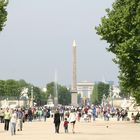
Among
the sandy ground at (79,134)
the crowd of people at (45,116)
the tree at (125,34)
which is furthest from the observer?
the tree at (125,34)

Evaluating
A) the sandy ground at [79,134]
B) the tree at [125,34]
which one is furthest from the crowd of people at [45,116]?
the tree at [125,34]

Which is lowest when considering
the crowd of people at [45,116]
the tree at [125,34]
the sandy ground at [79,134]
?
the sandy ground at [79,134]

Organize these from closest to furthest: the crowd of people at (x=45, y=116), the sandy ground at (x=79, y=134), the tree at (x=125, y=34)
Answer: the sandy ground at (x=79, y=134), the crowd of people at (x=45, y=116), the tree at (x=125, y=34)

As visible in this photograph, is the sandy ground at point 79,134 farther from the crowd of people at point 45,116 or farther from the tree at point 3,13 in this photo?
the tree at point 3,13

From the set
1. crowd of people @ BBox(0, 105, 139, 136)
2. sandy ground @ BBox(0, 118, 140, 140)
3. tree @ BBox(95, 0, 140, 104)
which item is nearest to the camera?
sandy ground @ BBox(0, 118, 140, 140)

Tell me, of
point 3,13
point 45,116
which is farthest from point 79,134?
point 45,116

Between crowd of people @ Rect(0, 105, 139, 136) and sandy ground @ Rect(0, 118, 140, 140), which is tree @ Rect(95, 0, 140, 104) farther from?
sandy ground @ Rect(0, 118, 140, 140)

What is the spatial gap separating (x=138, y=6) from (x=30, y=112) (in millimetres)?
20568

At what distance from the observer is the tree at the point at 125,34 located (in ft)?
164

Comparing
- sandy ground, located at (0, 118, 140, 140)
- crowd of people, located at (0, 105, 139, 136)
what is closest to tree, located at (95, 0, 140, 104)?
crowd of people, located at (0, 105, 139, 136)

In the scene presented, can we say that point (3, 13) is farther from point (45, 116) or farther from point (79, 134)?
point (45, 116)

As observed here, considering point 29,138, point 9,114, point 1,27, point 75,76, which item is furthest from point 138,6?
point 75,76

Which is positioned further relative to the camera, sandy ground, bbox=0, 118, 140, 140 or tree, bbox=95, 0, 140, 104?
tree, bbox=95, 0, 140, 104

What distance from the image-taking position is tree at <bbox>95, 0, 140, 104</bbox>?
5003 centimetres
